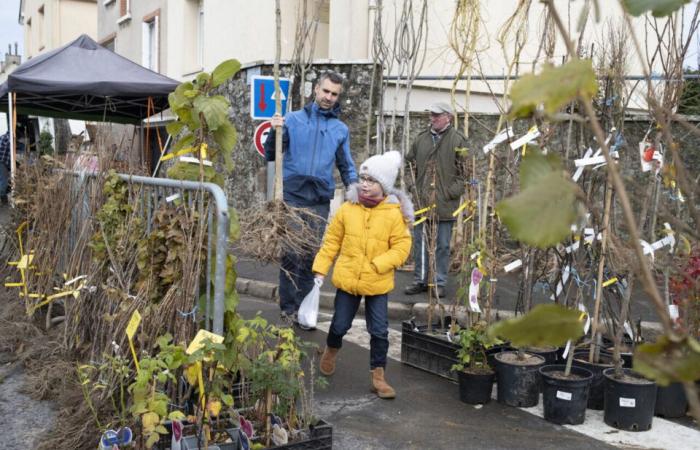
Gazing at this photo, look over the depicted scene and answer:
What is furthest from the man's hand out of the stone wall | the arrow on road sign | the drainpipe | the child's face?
the drainpipe

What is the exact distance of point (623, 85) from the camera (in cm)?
499

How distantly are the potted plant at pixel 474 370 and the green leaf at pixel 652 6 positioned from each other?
421 cm

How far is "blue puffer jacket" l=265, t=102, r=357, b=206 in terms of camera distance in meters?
6.59

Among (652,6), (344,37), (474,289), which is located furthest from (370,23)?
(652,6)

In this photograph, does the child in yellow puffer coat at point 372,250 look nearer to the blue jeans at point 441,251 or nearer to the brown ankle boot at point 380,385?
the brown ankle boot at point 380,385

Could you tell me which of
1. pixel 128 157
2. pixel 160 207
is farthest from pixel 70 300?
pixel 160 207

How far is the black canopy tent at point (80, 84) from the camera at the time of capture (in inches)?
333

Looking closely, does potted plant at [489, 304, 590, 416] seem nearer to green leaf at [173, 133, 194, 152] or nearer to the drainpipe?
green leaf at [173, 133, 194, 152]

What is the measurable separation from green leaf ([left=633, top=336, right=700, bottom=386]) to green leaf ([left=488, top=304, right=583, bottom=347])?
6 cm

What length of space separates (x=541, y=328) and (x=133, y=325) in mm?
3539

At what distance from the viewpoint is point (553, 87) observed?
73cm

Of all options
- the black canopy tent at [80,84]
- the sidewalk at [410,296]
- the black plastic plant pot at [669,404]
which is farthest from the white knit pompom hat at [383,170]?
the black canopy tent at [80,84]

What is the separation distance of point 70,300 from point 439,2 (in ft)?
32.3

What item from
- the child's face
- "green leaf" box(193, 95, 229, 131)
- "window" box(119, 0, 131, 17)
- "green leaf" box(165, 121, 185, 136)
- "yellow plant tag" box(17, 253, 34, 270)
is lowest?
"yellow plant tag" box(17, 253, 34, 270)
